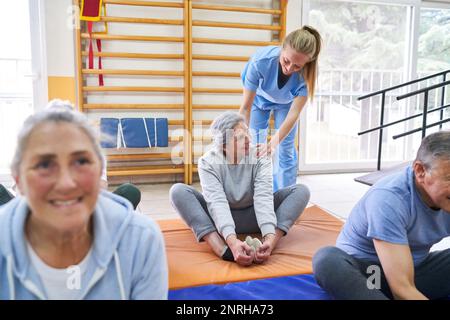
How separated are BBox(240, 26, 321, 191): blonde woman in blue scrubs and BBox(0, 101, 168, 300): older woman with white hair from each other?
1295 mm

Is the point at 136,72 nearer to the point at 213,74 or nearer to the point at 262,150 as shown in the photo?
the point at 213,74

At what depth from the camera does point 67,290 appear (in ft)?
2.47

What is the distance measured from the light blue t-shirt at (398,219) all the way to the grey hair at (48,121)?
0.83 metres

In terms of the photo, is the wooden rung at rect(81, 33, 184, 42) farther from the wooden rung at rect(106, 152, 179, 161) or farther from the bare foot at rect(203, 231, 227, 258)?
the bare foot at rect(203, 231, 227, 258)

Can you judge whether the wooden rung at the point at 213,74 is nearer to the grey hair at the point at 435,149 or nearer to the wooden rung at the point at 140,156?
the wooden rung at the point at 140,156

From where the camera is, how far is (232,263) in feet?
5.60

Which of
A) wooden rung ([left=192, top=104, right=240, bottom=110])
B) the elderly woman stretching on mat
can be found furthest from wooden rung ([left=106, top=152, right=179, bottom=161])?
the elderly woman stretching on mat

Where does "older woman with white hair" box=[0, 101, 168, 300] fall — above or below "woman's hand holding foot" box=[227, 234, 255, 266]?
above

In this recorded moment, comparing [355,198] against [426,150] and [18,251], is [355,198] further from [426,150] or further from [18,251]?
[18,251]

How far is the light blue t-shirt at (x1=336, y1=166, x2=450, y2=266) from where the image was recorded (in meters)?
1.19

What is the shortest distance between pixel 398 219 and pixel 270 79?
4.50 feet

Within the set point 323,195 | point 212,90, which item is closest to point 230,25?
point 212,90

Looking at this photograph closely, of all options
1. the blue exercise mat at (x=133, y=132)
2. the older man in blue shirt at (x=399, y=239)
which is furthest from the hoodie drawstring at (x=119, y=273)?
the blue exercise mat at (x=133, y=132)

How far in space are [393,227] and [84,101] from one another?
2.90 metres
